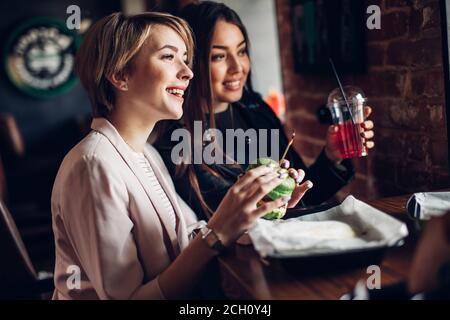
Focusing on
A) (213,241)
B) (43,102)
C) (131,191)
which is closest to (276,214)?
(213,241)

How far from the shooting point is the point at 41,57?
5.32 meters

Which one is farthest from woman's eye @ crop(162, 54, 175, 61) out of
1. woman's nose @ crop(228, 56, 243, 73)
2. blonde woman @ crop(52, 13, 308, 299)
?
woman's nose @ crop(228, 56, 243, 73)

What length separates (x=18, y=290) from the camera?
5.22 ft

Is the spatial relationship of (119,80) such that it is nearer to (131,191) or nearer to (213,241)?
(131,191)

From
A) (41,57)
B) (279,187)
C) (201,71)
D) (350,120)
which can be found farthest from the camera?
(41,57)

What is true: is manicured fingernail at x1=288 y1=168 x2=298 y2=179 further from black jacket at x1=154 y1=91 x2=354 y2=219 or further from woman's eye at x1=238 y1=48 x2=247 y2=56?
woman's eye at x1=238 y1=48 x2=247 y2=56

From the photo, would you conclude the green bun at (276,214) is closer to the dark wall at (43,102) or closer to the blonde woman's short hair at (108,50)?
the blonde woman's short hair at (108,50)

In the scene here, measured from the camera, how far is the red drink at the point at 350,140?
58.8 inches

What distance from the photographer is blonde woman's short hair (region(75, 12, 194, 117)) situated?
4.08 feet

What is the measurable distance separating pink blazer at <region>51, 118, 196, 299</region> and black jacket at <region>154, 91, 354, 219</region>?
0.45 metres

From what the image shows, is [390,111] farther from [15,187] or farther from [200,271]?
[15,187]

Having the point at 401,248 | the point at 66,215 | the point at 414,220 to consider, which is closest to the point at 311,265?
the point at 401,248

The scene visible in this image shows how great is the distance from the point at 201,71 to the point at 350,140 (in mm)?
550

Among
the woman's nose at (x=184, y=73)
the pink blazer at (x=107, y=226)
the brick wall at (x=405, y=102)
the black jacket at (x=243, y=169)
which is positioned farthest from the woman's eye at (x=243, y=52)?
the pink blazer at (x=107, y=226)
